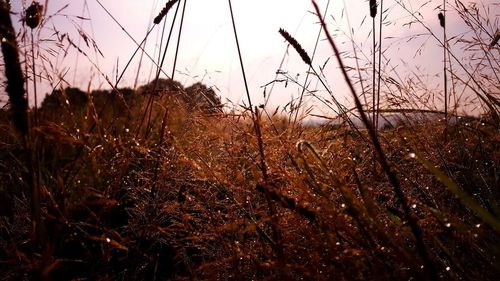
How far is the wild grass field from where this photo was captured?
827mm

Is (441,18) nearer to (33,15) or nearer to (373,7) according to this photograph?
(373,7)

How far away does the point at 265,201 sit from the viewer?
137cm

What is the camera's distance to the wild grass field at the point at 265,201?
827 mm

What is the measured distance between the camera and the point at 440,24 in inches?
81.4


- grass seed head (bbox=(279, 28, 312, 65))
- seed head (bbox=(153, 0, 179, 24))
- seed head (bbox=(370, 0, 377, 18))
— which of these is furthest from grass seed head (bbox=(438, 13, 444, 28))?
seed head (bbox=(153, 0, 179, 24))

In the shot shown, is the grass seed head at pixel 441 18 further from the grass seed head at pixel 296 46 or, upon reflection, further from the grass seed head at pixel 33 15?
the grass seed head at pixel 33 15

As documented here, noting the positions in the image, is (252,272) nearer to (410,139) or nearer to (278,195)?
(278,195)

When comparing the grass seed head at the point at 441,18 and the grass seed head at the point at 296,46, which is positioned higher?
the grass seed head at the point at 441,18

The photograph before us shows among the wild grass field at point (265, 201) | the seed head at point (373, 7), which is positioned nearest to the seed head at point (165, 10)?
the wild grass field at point (265, 201)

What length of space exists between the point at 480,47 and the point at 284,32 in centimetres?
110

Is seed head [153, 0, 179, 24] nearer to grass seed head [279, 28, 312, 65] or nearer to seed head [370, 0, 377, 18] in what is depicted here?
grass seed head [279, 28, 312, 65]

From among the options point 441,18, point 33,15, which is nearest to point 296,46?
point 33,15

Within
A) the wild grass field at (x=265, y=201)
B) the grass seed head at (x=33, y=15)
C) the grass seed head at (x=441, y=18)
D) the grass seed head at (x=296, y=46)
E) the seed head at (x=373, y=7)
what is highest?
the grass seed head at (x=441, y=18)

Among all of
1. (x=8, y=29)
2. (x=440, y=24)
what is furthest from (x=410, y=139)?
(x=8, y=29)
